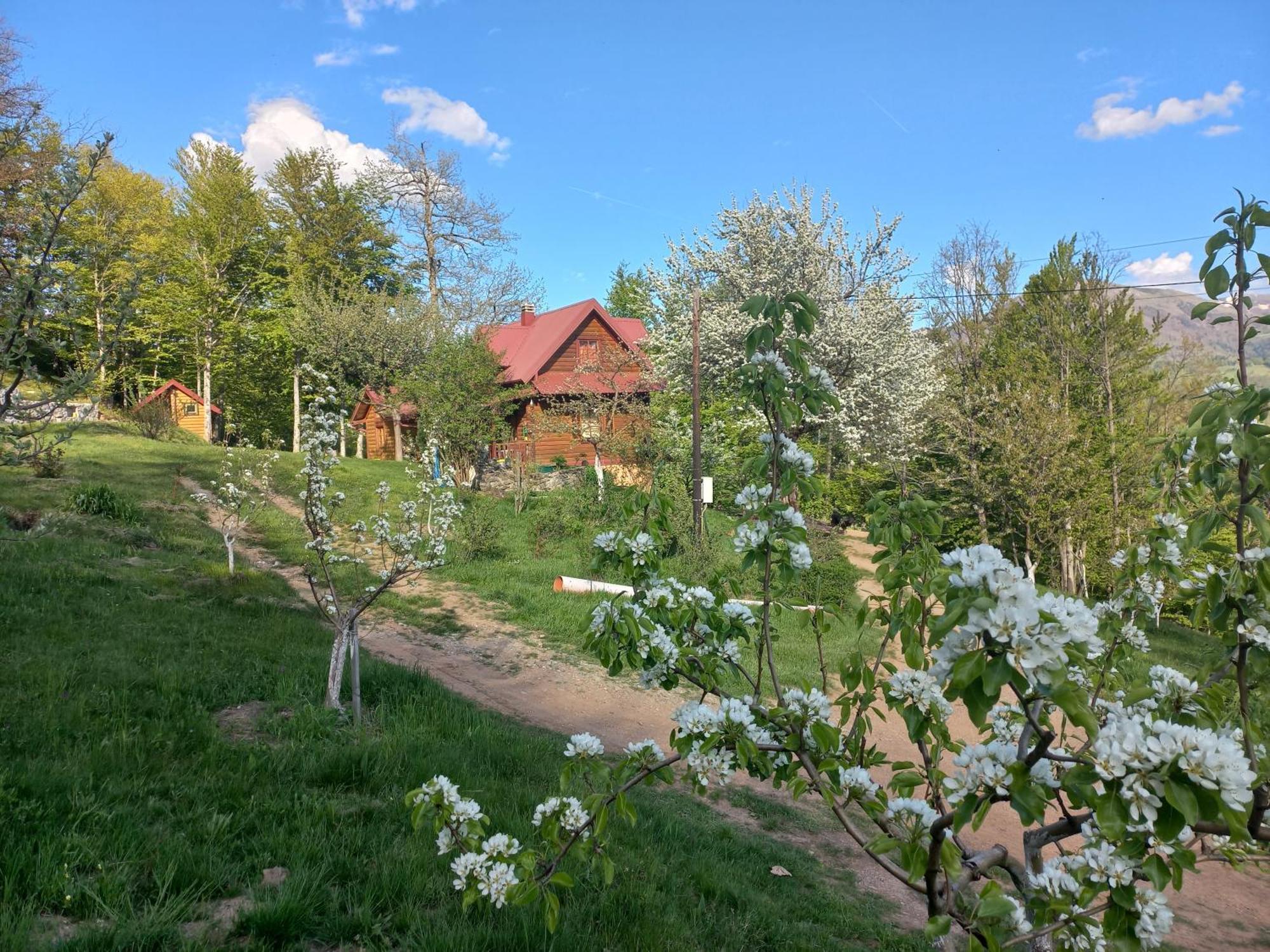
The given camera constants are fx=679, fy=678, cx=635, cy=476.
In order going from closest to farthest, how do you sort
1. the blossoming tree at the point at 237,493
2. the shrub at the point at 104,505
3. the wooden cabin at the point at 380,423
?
the blossoming tree at the point at 237,493
the shrub at the point at 104,505
the wooden cabin at the point at 380,423

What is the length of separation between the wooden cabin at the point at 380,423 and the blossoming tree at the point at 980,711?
1050 inches

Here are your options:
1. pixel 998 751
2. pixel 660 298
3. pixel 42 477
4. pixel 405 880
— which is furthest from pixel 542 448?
pixel 998 751

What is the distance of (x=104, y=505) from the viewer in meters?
11.7

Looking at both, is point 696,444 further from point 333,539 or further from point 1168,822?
point 1168,822

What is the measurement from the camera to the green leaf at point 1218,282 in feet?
6.73

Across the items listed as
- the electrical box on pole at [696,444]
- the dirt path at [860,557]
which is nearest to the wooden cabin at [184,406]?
the electrical box on pole at [696,444]

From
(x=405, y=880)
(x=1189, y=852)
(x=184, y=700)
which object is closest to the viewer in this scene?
(x=1189, y=852)

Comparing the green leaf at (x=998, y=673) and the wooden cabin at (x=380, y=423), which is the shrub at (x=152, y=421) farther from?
the green leaf at (x=998, y=673)

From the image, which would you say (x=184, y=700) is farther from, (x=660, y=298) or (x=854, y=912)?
(x=660, y=298)

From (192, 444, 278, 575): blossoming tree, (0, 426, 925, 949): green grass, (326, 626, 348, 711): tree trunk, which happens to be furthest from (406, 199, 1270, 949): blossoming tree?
(192, 444, 278, 575): blossoming tree

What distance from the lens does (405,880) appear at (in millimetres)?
3096

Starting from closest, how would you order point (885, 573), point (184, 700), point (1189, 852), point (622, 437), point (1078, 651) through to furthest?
1. point (1189, 852)
2. point (1078, 651)
3. point (885, 573)
4. point (184, 700)
5. point (622, 437)

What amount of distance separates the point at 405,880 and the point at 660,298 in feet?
68.1

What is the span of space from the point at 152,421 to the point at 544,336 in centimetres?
1442
